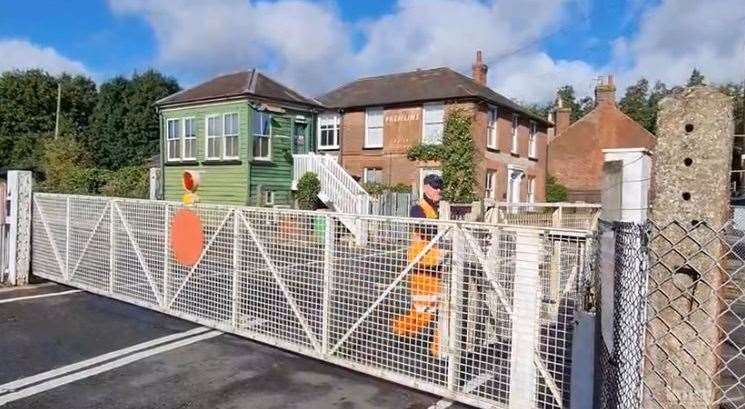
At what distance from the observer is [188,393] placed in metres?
4.67

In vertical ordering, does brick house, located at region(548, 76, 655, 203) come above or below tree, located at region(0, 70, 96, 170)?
below

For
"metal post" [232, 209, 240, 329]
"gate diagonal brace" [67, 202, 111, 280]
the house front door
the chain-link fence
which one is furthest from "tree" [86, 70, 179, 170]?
the chain-link fence

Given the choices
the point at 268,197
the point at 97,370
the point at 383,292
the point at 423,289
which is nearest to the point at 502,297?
the point at 423,289

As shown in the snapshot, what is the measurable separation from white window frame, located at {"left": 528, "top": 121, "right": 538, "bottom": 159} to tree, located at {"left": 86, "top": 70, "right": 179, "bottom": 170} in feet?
112

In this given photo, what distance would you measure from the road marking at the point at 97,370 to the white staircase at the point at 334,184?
13.2m

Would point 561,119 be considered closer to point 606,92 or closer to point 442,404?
point 606,92

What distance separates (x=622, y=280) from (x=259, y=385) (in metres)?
3.67

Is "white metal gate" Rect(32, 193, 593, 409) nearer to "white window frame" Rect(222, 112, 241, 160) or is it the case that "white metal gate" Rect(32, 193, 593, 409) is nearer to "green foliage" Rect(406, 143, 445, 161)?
"white window frame" Rect(222, 112, 241, 160)

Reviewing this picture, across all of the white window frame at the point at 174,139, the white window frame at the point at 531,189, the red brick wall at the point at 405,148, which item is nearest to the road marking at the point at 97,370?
the white window frame at the point at 174,139

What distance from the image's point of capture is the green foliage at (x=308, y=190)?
70.1 ft

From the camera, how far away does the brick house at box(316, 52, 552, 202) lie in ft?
79.6

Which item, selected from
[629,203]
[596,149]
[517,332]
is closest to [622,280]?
[517,332]

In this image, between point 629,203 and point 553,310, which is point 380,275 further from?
point 629,203

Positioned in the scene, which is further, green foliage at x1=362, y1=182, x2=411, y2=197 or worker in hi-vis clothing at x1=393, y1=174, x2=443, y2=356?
green foliage at x1=362, y1=182, x2=411, y2=197
